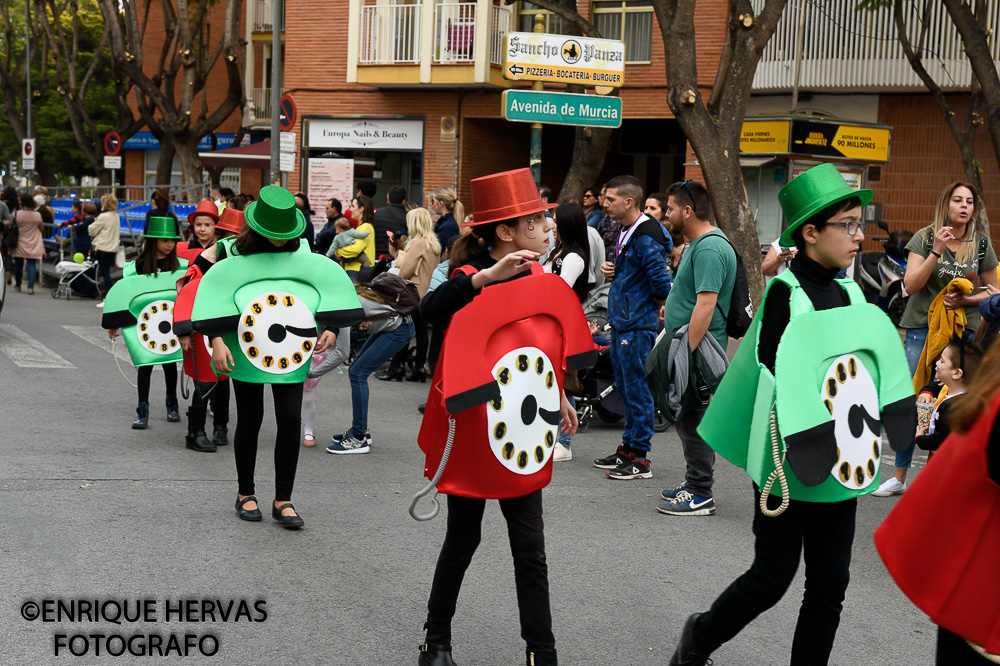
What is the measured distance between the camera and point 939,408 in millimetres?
5875

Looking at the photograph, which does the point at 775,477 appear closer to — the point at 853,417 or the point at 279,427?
the point at 853,417

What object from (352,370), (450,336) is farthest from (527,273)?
(352,370)

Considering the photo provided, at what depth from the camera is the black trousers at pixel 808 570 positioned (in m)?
3.53

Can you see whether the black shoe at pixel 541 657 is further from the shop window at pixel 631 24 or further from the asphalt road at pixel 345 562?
the shop window at pixel 631 24

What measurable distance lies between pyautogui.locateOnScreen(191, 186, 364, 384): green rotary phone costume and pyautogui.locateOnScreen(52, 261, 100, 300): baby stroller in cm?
1359

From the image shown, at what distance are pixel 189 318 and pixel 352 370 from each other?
83.5 inches

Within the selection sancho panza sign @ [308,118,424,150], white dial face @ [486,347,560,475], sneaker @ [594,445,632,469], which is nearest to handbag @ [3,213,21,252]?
sancho panza sign @ [308,118,424,150]

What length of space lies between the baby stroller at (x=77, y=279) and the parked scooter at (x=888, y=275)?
12460 millimetres

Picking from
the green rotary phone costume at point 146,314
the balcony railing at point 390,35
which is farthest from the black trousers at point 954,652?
the balcony railing at point 390,35

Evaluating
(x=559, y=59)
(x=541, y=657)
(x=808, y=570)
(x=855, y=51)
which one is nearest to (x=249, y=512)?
(x=541, y=657)

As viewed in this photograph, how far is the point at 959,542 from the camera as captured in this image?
8.02 feet

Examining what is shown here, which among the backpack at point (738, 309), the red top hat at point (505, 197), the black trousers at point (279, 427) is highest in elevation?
the red top hat at point (505, 197)

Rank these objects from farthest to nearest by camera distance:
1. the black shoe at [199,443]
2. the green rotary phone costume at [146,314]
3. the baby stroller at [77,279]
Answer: the baby stroller at [77,279] → the green rotary phone costume at [146,314] → the black shoe at [199,443]

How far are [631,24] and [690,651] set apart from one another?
66.7 feet
